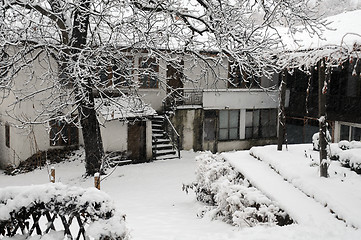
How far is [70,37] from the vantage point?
43.3 ft

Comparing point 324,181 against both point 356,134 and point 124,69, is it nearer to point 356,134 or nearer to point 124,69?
point 124,69

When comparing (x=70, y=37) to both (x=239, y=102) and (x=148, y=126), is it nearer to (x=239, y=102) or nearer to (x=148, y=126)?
(x=148, y=126)

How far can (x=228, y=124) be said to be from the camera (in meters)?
22.1

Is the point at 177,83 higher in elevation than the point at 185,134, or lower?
higher

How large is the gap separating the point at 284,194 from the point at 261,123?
14.9 m

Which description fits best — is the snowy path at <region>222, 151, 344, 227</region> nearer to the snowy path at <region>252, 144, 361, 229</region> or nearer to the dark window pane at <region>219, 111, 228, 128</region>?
the snowy path at <region>252, 144, 361, 229</region>

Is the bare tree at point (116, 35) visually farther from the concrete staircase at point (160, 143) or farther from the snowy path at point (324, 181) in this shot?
the concrete staircase at point (160, 143)

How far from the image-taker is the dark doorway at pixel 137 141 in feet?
60.6

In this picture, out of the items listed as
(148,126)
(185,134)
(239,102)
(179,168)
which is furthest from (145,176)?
(239,102)

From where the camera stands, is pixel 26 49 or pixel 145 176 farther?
pixel 145 176

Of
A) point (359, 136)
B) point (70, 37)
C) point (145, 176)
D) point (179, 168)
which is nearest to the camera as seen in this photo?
point (70, 37)

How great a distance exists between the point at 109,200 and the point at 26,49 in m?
9.28

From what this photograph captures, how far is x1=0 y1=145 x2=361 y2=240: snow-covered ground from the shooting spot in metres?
6.36

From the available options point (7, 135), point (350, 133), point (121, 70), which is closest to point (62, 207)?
point (121, 70)
